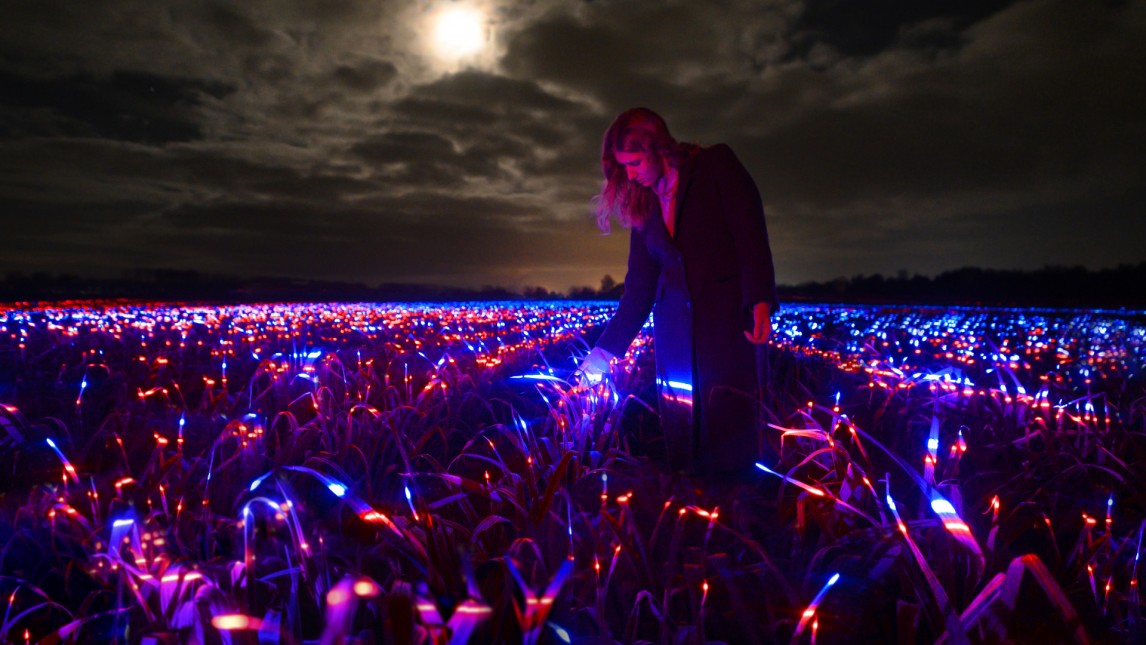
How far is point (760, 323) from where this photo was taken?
339 cm

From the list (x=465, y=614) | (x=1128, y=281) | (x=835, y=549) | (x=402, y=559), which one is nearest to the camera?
(x=465, y=614)

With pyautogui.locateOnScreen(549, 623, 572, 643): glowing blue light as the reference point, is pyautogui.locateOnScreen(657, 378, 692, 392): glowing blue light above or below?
above

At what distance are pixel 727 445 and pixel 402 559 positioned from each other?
79.8 inches

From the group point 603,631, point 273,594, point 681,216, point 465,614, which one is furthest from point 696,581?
point 681,216

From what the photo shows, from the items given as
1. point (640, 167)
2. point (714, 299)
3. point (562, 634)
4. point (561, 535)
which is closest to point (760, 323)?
point (714, 299)

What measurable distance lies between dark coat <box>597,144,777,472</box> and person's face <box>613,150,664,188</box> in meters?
0.15

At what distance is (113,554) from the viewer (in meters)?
1.77

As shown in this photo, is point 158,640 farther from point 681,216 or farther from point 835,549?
point 681,216

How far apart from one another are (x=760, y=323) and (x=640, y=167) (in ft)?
3.34

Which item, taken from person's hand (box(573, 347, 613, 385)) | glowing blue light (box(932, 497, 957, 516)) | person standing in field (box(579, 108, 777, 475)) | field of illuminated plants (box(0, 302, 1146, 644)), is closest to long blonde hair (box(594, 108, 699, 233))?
person standing in field (box(579, 108, 777, 475))

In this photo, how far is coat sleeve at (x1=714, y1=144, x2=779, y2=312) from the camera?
3342mm

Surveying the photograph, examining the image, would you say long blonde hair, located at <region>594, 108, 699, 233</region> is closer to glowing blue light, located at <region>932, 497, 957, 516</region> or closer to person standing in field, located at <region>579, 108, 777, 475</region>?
person standing in field, located at <region>579, 108, 777, 475</region>

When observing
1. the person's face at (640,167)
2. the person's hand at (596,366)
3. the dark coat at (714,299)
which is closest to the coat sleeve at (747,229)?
the dark coat at (714,299)

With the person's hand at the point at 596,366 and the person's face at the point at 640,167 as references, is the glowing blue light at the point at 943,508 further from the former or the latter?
the person's hand at the point at 596,366
